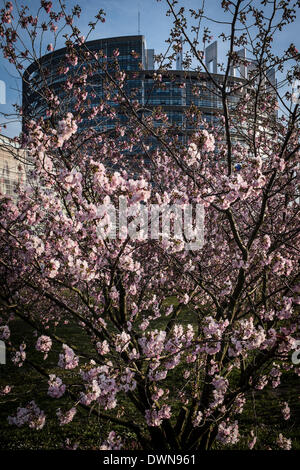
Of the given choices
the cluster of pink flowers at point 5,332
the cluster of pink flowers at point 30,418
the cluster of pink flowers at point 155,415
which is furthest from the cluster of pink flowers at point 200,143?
the cluster of pink flowers at point 30,418

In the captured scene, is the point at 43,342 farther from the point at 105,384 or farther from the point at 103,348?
the point at 105,384

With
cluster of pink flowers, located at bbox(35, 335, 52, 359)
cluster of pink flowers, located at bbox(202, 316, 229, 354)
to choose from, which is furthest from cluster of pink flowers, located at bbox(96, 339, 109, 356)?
cluster of pink flowers, located at bbox(202, 316, 229, 354)

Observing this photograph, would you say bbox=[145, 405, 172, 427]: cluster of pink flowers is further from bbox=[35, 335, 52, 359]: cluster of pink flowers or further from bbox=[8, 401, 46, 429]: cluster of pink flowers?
bbox=[35, 335, 52, 359]: cluster of pink flowers

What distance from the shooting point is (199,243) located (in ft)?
18.7

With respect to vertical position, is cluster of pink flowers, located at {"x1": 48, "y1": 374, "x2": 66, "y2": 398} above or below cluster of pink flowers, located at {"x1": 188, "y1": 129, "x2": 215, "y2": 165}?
below

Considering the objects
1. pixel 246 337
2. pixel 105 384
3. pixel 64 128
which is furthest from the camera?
pixel 64 128

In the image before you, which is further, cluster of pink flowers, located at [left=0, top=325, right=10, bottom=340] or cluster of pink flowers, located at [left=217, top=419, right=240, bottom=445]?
cluster of pink flowers, located at [left=217, top=419, right=240, bottom=445]

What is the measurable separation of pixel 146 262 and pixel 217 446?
13.3 ft

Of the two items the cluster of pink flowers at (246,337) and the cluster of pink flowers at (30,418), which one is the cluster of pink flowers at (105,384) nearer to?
the cluster of pink flowers at (30,418)

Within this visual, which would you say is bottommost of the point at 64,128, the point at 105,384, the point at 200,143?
the point at 105,384

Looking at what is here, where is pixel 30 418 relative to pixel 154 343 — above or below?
below

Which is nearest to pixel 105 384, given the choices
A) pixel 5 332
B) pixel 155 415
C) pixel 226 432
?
pixel 155 415

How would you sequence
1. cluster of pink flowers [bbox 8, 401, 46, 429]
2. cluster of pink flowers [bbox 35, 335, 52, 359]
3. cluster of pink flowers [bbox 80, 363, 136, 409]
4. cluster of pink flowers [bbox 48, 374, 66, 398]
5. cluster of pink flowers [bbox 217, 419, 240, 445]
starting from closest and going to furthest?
1. cluster of pink flowers [bbox 80, 363, 136, 409]
2. cluster of pink flowers [bbox 48, 374, 66, 398]
3. cluster of pink flowers [bbox 8, 401, 46, 429]
4. cluster of pink flowers [bbox 35, 335, 52, 359]
5. cluster of pink flowers [bbox 217, 419, 240, 445]

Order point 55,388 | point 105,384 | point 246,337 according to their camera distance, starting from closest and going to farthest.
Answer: point 105,384
point 55,388
point 246,337
